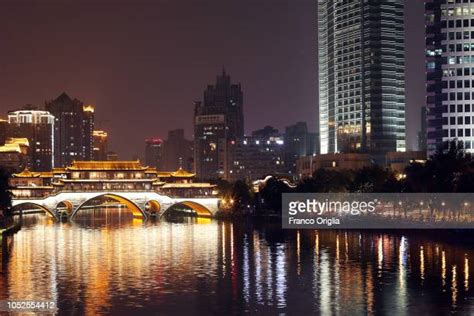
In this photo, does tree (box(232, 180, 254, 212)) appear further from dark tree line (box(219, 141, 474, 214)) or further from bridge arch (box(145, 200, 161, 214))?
bridge arch (box(145, 200, 161, 214))

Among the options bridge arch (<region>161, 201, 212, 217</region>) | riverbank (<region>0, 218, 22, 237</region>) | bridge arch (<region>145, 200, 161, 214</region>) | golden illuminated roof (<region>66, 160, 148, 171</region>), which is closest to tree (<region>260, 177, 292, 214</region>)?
bridge arch (<region>161, 201, 212, 217</region>)

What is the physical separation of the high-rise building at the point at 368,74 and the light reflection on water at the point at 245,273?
7431 cm

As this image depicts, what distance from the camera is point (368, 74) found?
482 ft

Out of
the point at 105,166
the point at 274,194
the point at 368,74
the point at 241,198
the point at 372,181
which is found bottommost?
the point at 241,198

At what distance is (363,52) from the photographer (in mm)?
147125

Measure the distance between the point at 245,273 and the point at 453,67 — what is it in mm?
62779

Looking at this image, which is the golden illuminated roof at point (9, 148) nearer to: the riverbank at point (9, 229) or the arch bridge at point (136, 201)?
the arch bridge at point (136, 201)

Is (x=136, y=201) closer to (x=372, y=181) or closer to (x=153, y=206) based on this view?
(x=153, y=206)

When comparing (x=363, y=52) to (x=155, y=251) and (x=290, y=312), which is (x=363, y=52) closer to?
(x=155, y=251)

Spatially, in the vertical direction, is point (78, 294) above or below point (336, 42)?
below

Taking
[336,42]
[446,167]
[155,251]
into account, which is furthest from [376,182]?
[336,42]

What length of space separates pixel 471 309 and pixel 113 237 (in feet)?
150

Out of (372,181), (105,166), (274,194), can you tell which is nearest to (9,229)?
(274,194)

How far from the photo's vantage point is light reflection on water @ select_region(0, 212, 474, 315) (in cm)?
3941
